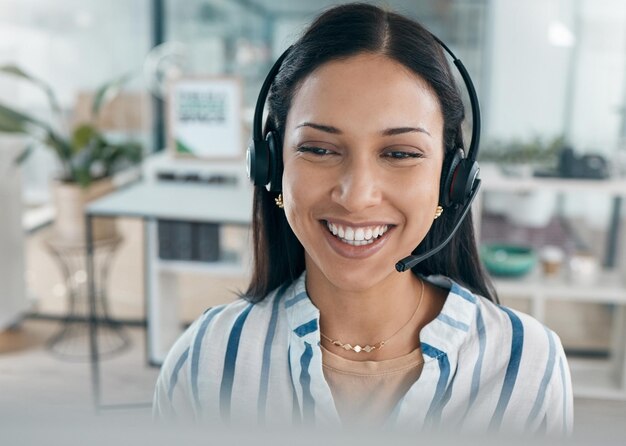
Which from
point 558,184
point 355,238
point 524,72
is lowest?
point 558,184

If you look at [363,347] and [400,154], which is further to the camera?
[363,347]

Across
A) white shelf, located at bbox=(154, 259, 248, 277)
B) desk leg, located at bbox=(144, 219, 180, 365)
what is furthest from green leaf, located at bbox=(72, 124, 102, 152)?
white shelf, located at bbox=(154, 259, 248, 277)

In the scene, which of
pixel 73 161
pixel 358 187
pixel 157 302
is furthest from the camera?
pixel 73 161

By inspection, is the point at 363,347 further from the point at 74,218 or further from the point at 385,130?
the point at 74,218

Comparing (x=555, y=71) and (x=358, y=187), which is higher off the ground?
(x=555, y=71)

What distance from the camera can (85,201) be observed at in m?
3.24

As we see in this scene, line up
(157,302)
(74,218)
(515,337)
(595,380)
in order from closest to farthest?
(515,337) → (595,380) → (157,302) → (74,218)

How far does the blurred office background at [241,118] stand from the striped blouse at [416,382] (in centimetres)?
211

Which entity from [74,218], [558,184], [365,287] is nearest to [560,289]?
[558,184]

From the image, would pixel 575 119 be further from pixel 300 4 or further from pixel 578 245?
pixel 300 4

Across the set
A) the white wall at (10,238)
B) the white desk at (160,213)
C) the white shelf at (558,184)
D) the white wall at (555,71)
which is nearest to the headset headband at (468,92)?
the white desk at (160,213)

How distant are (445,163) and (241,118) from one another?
2363 millimetres

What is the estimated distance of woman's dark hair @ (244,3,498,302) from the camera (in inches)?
30.2

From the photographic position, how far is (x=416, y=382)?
795 millimetres
